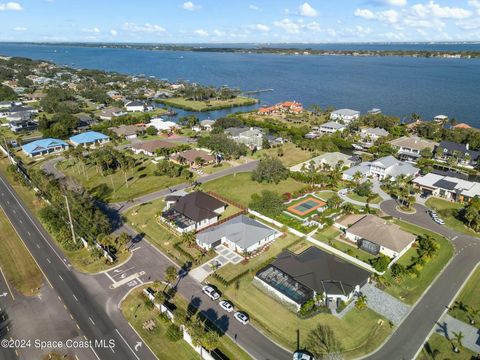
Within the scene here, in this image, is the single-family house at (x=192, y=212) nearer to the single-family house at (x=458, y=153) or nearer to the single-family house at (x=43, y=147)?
the single-family house at (x=43, y=147)

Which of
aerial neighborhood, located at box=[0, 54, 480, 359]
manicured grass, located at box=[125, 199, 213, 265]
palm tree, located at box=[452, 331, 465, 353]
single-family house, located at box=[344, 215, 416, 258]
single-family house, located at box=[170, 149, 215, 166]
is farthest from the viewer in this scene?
single-family house, located at box=[170, 149, 215, 166]

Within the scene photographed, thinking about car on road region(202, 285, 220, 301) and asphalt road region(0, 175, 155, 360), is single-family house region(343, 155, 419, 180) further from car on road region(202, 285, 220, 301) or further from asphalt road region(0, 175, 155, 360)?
asphalt road region(0, 175, 155, 360)

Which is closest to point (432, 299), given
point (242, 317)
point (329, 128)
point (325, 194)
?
point (242, 317)

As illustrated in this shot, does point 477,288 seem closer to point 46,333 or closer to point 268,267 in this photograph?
point 268,267

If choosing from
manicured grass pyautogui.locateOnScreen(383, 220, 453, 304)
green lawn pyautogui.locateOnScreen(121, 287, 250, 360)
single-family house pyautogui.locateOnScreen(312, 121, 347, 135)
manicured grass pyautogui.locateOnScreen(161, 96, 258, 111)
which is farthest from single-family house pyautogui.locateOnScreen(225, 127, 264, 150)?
green lawn pyautogui.locateOnScreen(121, 287, 250, 360)

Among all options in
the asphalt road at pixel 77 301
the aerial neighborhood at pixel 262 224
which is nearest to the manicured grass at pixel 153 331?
the aerial neighborhood at pixel 262 224

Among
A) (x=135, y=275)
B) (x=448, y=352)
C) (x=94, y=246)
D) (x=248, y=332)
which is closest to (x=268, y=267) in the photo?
(x=248, y=332)
